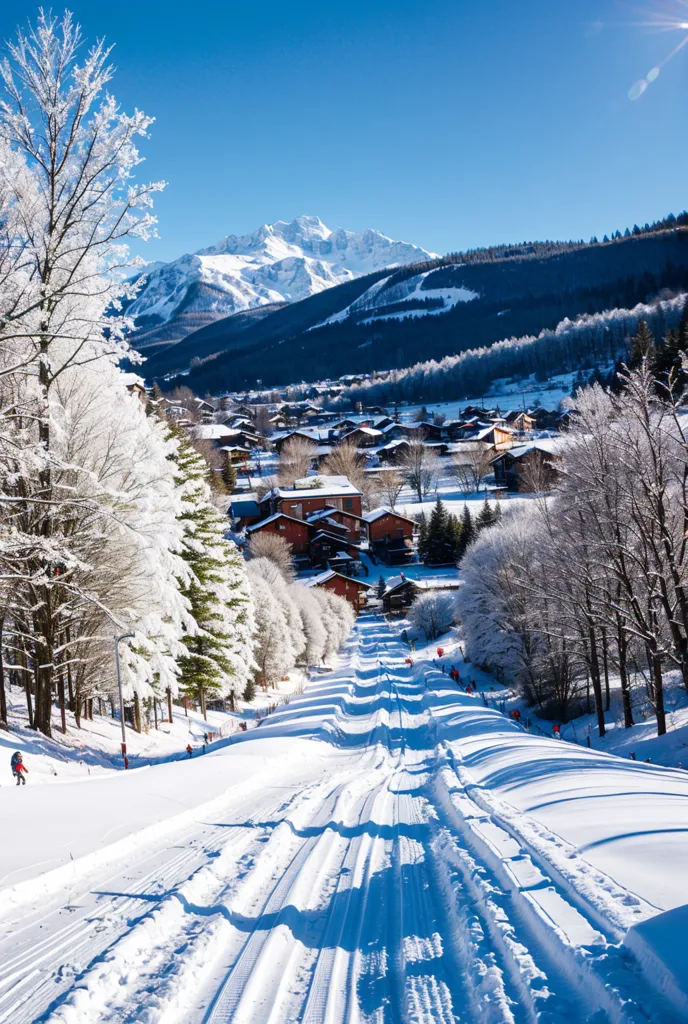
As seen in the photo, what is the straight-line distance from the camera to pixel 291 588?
53844 mm

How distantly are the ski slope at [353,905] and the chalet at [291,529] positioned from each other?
7006 centimetres

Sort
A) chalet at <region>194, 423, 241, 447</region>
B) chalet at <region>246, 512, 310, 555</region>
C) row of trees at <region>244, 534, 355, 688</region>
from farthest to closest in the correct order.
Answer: chalet at <region>194, 423, 241, 447</region>, chalet at <region>246, 512, 310, 555</region>, row of trees at <region>244, 534, 355, 688</region>

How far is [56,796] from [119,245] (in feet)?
36.0

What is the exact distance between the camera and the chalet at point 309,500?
85.6 metres

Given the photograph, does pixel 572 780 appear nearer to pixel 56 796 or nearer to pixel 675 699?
pixel 56 796

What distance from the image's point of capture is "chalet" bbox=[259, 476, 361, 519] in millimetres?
85625

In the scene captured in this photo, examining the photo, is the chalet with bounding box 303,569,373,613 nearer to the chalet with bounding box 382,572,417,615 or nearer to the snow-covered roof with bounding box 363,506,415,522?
the chalet with bounding box 382,572,417,615

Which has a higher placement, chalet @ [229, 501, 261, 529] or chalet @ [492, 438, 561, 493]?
chalet @ [492, 438, 561, 493]

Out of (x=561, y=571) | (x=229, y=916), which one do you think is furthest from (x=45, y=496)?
(x=561, y=571)

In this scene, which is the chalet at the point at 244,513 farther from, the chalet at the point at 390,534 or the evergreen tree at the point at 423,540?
the evergreen tree at the point at 423,540

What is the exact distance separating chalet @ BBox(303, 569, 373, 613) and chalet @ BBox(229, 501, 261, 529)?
65.3 feet

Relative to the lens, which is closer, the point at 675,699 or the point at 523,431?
the point at 675,699

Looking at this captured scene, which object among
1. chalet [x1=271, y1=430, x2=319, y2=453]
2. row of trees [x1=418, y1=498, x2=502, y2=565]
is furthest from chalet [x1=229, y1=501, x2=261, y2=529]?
chalet [x1=271, y1=430, x2=319, y2=453]

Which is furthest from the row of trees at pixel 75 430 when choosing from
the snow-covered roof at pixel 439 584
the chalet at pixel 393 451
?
the chalet at pixel 393 451
